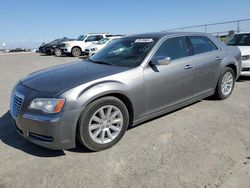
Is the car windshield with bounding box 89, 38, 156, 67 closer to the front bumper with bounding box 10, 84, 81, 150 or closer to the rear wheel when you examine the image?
the front bumper with bounding box 10, 84, 81, 150

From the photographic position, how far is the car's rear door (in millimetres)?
4930

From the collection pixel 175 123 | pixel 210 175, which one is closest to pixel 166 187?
pixel 210 175

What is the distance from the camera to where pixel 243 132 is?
161 inches

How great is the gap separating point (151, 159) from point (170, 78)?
5.00ft

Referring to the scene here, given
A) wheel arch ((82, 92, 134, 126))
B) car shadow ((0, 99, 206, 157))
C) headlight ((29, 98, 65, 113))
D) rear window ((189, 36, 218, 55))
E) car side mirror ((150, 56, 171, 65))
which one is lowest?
car shadow ((0, 99, 206, 157))

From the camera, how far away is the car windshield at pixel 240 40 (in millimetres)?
8703

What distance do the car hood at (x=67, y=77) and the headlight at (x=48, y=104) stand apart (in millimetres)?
158

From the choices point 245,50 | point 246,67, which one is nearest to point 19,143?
point 246,67

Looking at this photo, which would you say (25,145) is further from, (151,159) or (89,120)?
(151,159)

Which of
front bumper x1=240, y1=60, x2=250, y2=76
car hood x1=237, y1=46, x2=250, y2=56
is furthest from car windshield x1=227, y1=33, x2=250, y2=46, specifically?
front bumper x1=240, y1=60, x2=250, y2=76

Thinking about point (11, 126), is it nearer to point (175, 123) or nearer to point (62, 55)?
point (175, 123)

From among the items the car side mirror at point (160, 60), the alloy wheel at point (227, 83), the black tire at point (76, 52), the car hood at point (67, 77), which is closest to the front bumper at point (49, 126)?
the car hood at point (67, 77)

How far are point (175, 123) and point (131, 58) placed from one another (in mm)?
1361

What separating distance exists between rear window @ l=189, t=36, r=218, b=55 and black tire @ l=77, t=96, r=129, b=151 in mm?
2080
